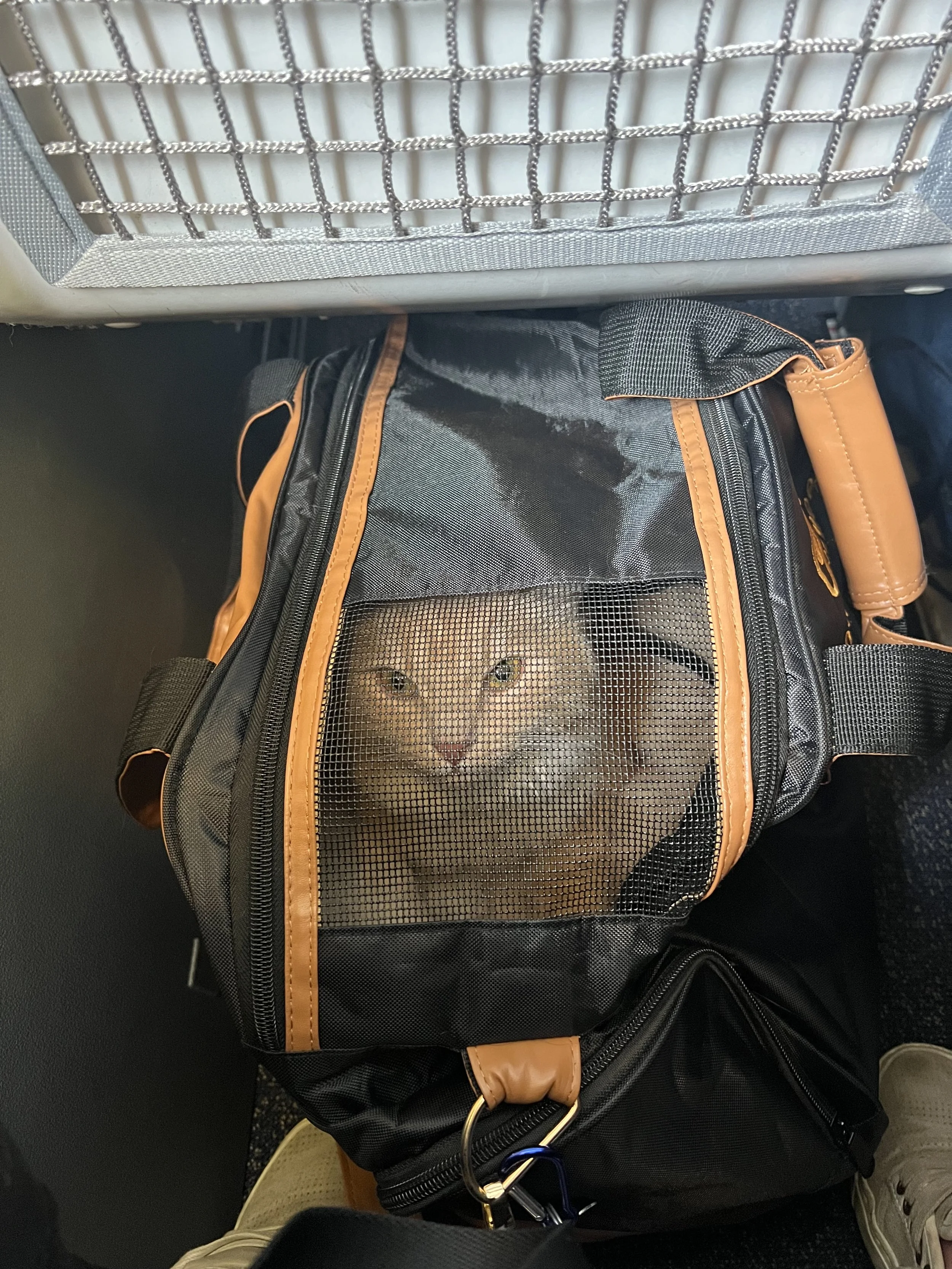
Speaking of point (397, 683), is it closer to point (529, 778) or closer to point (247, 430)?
point (529, 778)

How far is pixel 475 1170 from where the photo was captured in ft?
1.67

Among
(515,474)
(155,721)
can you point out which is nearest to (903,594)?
(515,474)

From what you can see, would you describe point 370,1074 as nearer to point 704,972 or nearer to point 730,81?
point 704,972

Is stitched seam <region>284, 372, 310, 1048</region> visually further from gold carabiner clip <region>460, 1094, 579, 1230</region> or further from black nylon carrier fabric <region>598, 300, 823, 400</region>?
black nylon carrier fabric <region>598, 300, 823, 400</region>

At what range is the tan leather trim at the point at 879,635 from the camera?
1.81 ft

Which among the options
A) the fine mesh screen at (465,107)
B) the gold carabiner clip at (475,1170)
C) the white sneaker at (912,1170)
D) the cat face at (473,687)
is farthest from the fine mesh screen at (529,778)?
the white sneaker at (912,1170)

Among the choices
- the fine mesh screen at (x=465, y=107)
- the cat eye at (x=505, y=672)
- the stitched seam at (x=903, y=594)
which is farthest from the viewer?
the stitched seam at (x=903, y=594)

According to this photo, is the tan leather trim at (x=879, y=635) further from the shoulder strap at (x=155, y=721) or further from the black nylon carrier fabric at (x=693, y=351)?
the shoulder strap at (x=155, y=721)

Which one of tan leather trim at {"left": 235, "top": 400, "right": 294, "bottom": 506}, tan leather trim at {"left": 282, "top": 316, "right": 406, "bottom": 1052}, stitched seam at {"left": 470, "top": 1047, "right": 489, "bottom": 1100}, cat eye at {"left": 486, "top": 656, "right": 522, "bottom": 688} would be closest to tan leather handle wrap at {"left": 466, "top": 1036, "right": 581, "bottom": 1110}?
stitched seam at {"left": 470, "top": 1047, "right": 489, "bottom": 1100}

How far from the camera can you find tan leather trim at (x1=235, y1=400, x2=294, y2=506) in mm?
633

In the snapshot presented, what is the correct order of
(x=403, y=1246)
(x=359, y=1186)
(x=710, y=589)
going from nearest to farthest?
(x=403, y=1246)
(x=710, y=589)
(x=359, y=1186)

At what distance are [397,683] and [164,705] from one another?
147mm

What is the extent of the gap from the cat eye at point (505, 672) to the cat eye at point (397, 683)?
0.05 m

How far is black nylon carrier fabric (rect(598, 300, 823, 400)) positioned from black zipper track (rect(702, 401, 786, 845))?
25 mm
